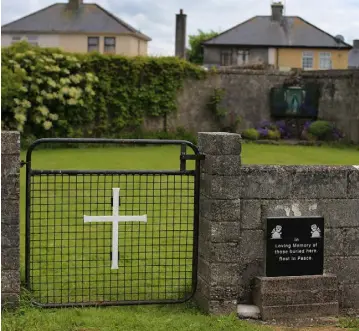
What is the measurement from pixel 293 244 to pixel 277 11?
46.2 metres

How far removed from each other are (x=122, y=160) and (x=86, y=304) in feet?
40.3

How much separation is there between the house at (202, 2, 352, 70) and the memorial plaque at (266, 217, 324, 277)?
43.5 meters

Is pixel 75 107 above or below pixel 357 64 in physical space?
below

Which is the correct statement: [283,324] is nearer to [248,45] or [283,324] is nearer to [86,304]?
[86,304]

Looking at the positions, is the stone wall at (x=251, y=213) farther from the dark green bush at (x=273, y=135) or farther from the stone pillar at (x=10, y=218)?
the dark green bush at (x=273, y=135)

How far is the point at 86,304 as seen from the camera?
5.95 meters

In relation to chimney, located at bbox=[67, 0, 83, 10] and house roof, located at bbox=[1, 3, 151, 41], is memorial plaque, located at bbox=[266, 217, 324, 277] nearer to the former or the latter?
house roof, located at bbox=[1, 3, 151, 41]

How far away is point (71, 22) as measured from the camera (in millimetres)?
51906

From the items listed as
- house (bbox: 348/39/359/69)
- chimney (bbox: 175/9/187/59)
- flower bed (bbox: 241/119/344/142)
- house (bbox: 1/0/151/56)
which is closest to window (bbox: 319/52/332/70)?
house (bbox: 348/39/359/69)

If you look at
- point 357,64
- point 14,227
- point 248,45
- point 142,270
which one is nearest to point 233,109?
point 142,270

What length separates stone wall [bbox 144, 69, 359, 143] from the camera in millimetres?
24516

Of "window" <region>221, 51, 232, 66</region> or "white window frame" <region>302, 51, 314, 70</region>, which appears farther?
"white window frame" <region>302, 51, 314, 70</region>

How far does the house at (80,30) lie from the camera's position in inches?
2010

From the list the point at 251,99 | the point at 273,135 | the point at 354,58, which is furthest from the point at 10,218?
the point at 354,58
